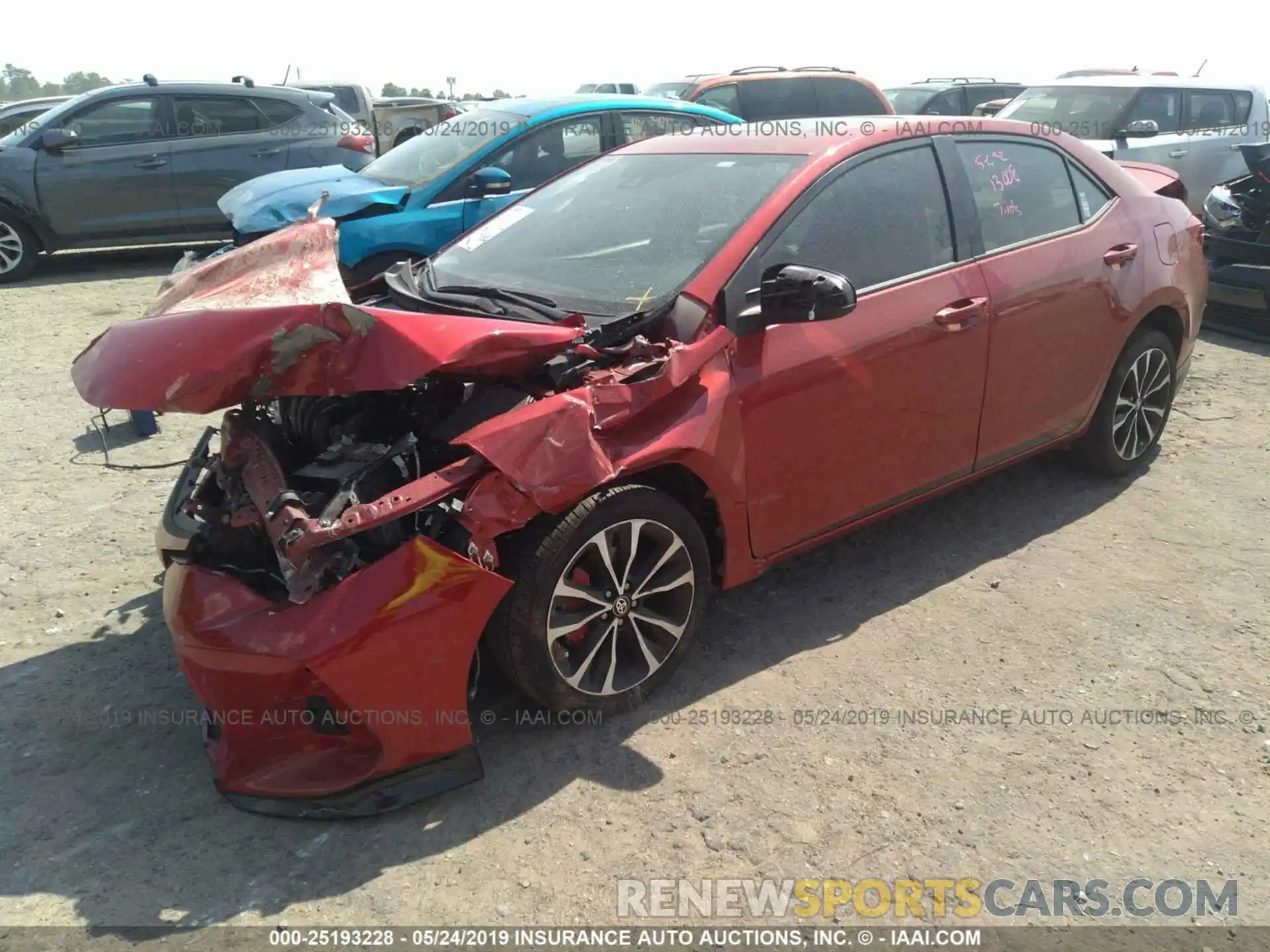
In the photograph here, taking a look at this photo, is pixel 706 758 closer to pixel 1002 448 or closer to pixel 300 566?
pixel 300 566

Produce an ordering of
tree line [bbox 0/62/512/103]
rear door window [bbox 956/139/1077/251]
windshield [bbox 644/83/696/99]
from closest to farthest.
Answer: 1. rear door window [bbox 956/139/1077/251]
2. windshield [bbox 644/83/696/99]
3. tree line [bbox 0/62/512/103]

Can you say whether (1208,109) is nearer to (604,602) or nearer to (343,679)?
(604,602)

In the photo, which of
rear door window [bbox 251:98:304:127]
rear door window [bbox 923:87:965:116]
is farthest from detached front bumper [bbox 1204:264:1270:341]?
rear door window [bbox 923:87:965:116]

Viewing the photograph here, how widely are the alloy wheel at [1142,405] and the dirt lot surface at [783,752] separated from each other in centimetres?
43

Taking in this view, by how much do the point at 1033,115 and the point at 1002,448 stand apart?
8.16 metres

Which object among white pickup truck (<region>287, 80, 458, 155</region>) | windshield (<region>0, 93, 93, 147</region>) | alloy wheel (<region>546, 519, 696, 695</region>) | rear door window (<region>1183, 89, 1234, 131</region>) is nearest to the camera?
alloy wheel (<region>546, 519, 696, 695</region>)

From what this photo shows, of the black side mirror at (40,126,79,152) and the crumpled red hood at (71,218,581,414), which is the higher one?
the black side mirror at (40,126,79,152)

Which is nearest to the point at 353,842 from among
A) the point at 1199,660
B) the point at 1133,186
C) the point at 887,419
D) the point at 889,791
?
the point at 889,791

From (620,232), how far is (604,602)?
1.43m

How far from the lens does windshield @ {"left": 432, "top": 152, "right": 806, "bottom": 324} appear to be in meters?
3.43

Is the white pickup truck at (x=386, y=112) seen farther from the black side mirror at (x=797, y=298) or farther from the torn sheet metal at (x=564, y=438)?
the torn sheet metal at (x=564, y=438)

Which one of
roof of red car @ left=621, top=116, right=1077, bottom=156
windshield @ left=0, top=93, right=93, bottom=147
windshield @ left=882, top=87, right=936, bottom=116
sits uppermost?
windshield @ left=882, top=87, right=936, bottom=116

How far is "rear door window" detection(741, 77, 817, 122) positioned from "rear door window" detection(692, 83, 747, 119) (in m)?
0.08

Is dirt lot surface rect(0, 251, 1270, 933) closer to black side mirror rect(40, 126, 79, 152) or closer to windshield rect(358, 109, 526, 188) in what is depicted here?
windshield rect(358, 109, 526, 188)
